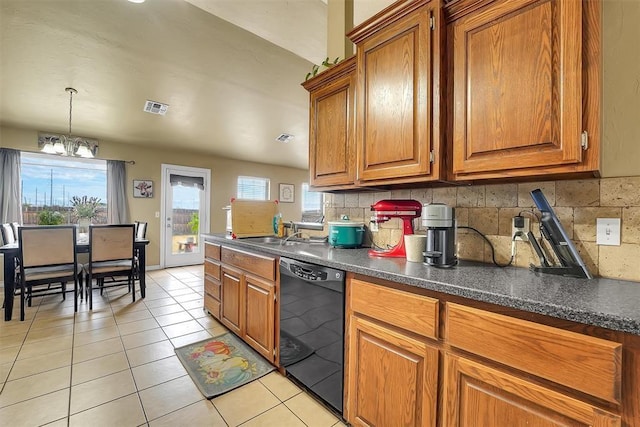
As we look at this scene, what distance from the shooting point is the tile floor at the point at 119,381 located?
153 centimetres

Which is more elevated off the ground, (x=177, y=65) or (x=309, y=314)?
(x=177, y=65)

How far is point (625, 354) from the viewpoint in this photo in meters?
0.71

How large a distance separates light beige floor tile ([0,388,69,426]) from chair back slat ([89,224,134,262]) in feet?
6.56

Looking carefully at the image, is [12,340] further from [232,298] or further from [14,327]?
[232,298]

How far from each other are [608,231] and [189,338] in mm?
2908

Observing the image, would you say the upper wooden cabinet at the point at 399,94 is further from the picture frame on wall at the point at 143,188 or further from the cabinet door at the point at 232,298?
the picture frame on wall at the point at 143,188

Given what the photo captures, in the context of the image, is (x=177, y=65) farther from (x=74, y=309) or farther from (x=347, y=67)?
(x=74, y=309)

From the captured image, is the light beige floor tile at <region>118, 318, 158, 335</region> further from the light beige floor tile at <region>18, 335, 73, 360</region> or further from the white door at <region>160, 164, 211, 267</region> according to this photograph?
the white door at <region>160, 164, 211, 267</region>

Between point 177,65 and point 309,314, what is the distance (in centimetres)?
287

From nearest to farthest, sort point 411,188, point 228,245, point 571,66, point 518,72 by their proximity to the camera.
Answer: point 571,66 < point 518,72 < point 411,188 < point 228,245

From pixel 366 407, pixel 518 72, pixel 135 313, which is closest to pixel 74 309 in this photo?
pixel 135 313

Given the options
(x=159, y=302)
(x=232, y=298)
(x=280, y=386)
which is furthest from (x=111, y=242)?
(x=280, y=386)

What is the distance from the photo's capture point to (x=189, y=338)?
2.48 meters

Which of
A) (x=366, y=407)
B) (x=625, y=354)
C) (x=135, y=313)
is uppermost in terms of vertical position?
(x=625, y=354)
